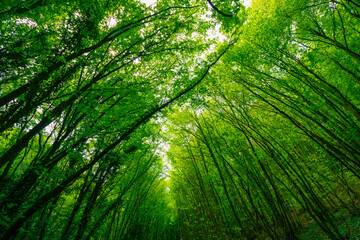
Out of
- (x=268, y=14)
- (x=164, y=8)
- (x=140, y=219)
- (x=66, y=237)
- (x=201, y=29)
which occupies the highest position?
(x=268, y=14)

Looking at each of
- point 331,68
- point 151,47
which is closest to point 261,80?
point 331,68

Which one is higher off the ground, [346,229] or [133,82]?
[133,82]

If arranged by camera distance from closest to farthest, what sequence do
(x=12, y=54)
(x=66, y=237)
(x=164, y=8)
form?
(x=12, y=54)
(x=164, y=8)
(x=66, y=237)

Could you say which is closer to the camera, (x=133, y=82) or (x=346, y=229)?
(x=133, y=82)

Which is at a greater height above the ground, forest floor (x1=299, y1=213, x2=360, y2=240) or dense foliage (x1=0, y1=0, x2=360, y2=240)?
dense foliage (x1=0, y1=0, x2=360, y2=240)

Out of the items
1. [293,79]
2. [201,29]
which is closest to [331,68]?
[293,79]

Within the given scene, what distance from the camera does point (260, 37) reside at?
3.79m

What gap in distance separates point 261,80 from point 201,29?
6.91 feet

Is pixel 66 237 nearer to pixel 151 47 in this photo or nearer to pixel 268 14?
pixel 151 47

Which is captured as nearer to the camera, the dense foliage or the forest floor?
the dense foliage

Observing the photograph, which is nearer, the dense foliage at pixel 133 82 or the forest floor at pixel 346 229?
the dense foliage at pixel 133 82

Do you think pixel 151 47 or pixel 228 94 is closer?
pixel 151 47

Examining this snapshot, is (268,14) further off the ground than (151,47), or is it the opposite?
(268,14)

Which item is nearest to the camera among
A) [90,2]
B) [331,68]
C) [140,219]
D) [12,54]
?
[12,54]
